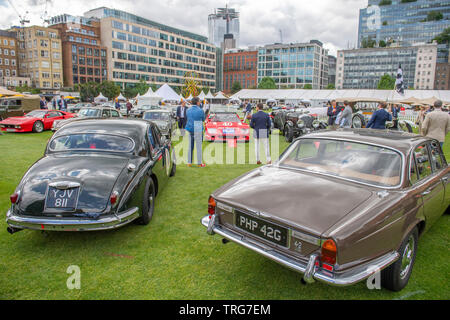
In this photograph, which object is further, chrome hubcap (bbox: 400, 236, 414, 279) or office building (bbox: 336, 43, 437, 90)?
office building (bbox: 336, 43, 437, 90)

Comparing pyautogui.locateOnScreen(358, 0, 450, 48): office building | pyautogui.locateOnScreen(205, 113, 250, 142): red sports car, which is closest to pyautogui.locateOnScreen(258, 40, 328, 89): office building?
pyautogui.locateOnScreen(358, 0, 450, 48): office building

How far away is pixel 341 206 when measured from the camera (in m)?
2.80

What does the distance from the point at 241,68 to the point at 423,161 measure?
157 meters

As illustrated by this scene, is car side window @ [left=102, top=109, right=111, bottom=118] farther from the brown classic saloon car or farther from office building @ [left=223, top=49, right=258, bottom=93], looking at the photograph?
office building @ [left=223, top=49, right=258, bottom=93]

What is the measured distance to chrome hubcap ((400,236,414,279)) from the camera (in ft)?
10.3

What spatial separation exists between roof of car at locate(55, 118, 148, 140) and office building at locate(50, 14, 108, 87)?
318 feet

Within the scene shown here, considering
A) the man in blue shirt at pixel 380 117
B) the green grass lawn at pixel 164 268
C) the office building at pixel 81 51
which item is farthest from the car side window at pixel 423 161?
the office building at pixel 81 51

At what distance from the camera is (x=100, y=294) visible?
10.1 ft

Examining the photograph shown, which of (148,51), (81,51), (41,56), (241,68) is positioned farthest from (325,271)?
(241,68)

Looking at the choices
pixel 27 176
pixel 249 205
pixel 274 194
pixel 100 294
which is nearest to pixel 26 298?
pixel 100 294

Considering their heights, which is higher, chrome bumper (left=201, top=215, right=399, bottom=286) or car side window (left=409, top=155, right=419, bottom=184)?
car side window (left=409, top=155, right=419, bottom=184)

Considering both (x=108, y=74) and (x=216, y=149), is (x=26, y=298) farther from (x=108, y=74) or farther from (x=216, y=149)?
(x=108, y=74)

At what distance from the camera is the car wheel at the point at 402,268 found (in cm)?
301
